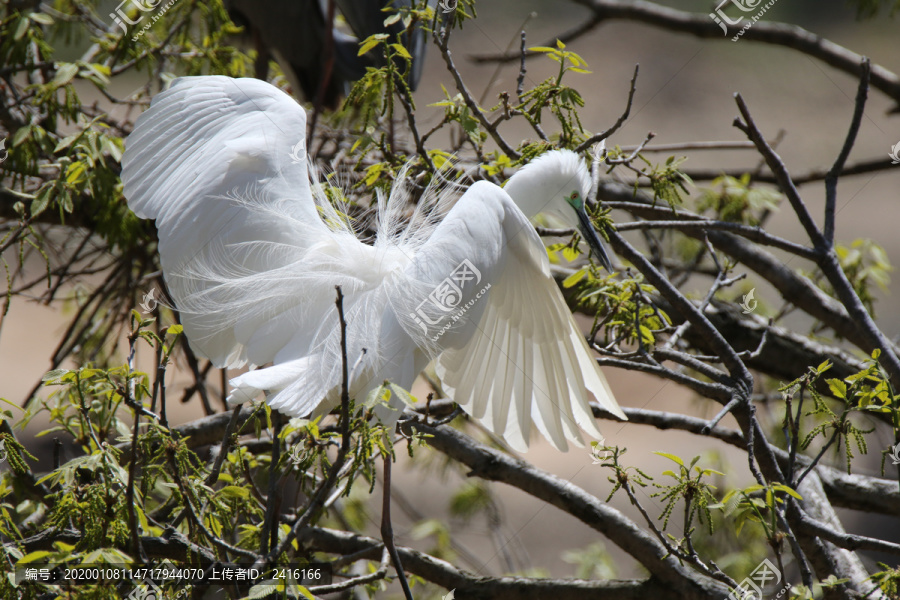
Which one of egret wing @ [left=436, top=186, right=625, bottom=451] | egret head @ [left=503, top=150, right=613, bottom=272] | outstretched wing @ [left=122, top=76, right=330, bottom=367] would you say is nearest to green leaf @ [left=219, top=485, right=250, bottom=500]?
outstretched wing @ [left=122, top=76, right=330, bottom=367]

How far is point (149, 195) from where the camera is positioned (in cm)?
165

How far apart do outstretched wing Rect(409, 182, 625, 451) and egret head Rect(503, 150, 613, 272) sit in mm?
151

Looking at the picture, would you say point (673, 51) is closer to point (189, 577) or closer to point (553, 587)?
point (553, 587)

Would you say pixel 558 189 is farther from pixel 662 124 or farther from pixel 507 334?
pixel 662 124

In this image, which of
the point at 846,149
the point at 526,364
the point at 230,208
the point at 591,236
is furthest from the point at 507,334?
the point at 846,149

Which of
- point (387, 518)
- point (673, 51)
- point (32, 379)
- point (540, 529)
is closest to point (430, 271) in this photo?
point (387, 518)

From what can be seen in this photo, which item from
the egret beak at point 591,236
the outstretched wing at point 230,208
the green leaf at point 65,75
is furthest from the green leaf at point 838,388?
the green leaf at point 65,75

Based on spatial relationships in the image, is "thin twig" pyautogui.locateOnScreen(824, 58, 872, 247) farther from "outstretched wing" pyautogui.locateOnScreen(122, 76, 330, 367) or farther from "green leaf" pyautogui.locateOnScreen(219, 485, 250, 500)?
"green leaf" pyautogui.locateOnScreen(219, 485, 250, 500)

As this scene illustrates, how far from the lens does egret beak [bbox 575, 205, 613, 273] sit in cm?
163

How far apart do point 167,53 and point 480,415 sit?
5.15ft

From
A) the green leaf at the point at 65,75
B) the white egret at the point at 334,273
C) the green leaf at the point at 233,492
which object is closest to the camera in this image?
the green leaf at the point at 233,492

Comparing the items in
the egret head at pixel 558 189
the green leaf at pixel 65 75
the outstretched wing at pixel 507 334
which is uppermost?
the green leaf at pixel 65 75

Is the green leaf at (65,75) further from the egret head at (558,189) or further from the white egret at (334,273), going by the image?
the egret head at (558,189)

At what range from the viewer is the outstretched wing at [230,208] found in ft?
4.69
